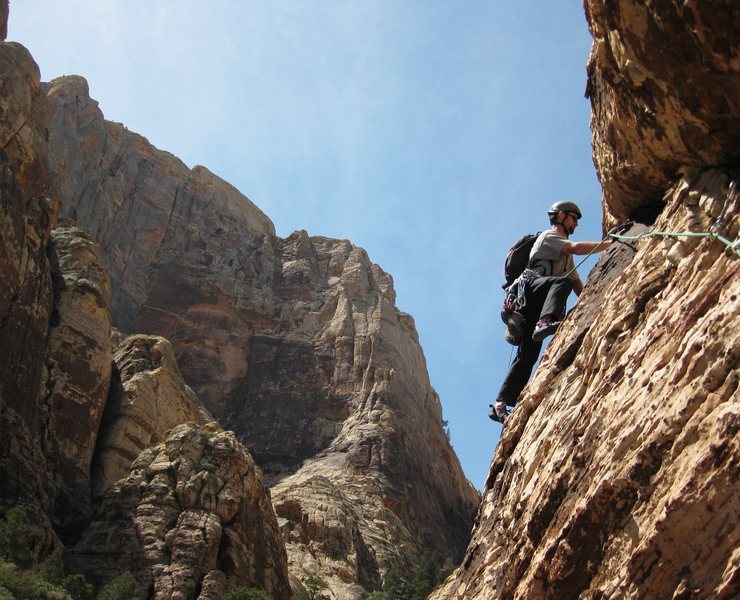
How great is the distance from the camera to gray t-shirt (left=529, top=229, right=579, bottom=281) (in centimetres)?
878

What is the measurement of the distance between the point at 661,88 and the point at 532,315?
3.18m

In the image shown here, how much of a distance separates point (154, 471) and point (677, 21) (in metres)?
26.7

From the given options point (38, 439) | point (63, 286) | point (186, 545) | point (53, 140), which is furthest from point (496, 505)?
point (53, 140)

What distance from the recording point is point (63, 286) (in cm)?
3688

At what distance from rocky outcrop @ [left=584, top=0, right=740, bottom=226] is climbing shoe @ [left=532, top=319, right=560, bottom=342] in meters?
1.34

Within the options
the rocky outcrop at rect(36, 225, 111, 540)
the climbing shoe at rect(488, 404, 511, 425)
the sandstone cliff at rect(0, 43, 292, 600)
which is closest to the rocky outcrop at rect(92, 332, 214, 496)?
the sandstone cliff at rect(0, 43, 292, 600)

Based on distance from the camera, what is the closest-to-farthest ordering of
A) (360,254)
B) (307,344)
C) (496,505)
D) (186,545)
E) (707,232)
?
(707,232), (496,505), (186,545), (307,344), (360,254)

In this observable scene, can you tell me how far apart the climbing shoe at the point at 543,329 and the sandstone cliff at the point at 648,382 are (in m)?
0.47

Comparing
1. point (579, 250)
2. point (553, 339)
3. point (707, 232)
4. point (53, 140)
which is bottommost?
point (707, 232)

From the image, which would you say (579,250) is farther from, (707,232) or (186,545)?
(186,545)

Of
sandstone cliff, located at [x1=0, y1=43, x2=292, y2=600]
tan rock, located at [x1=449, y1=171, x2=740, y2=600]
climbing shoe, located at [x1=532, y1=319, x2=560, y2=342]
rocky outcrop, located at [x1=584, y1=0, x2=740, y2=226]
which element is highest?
sandstone cliff, located at [x1=0, y1=43, x2=292, y2=600]

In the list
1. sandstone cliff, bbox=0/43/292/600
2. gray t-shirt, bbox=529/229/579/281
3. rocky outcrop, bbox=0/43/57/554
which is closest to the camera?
gray t-shirt, bbox=529/229/579/281

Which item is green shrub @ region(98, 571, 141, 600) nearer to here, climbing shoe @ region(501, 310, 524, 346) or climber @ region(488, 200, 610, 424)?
climber @ region(488, 200, 610, 424)

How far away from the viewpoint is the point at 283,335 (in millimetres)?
65312
